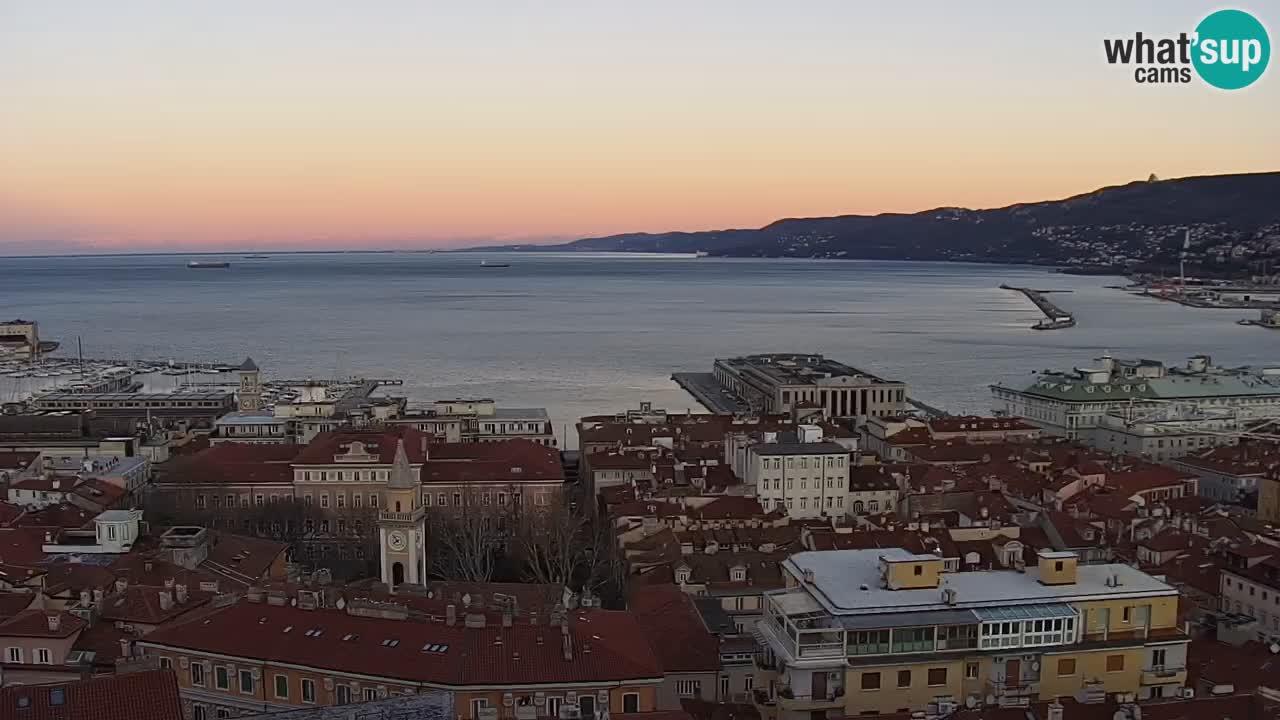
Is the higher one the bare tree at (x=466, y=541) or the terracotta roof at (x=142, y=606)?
the terracotta roof at (x=142, y=606)

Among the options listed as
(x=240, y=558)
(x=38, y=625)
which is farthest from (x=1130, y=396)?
(x=38, y=625)

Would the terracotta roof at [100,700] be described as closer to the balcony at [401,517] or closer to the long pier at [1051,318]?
the balcony at [401,517]

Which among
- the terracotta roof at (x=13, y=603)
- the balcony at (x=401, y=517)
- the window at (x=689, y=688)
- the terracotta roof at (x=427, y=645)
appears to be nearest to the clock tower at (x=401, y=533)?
the balcony at (x=401, y=517)

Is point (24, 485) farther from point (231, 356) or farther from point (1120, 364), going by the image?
point (231, 356)

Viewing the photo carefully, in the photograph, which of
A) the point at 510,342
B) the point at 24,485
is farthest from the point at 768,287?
the point at 24,485

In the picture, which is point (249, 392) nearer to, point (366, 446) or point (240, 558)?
point (366, 446)

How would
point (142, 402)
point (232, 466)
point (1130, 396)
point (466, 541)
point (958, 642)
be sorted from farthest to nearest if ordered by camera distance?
point (142, 402) → point (1130, 396) → point (232, 466) → point (466, 541) → point (958, 642)
